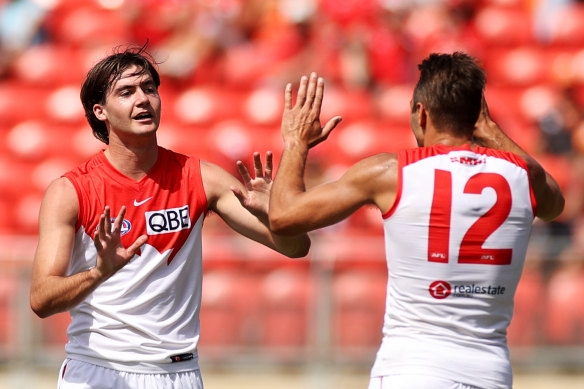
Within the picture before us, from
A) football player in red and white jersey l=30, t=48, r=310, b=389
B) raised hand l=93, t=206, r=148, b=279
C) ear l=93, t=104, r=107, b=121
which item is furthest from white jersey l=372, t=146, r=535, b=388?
ear l=93, t=104, r=107, b=121

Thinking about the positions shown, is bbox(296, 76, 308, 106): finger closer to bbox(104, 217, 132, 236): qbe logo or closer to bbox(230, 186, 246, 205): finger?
bbox(230, 186, 246, 205): finger

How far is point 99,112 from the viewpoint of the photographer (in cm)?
506

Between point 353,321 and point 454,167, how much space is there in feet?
19.0

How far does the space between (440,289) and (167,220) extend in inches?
55.7

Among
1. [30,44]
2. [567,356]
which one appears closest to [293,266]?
[567,356]

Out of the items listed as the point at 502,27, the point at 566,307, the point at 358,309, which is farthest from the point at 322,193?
the point at 502,27

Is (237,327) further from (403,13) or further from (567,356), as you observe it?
(403,13)

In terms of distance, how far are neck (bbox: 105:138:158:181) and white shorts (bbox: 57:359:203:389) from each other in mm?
968

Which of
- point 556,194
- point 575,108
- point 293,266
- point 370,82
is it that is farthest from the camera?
point 370,82

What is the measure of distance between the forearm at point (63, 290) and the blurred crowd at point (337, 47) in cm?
839

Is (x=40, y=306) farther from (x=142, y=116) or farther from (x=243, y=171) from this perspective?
(x=243, y=171)

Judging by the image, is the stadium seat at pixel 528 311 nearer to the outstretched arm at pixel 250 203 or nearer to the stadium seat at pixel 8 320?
the stadium seat at pixel 8 320

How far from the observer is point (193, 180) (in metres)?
5.08

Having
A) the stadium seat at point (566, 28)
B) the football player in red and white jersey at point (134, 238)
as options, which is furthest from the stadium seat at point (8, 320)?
the stadium seat at point (566, 28)
